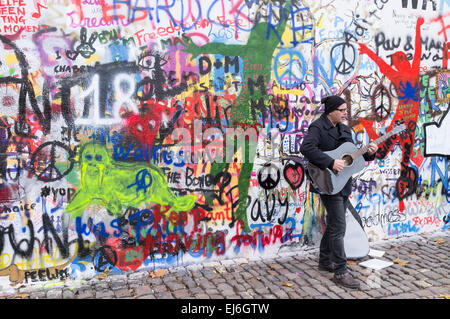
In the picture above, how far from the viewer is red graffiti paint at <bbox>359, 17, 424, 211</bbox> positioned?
19.3 ft

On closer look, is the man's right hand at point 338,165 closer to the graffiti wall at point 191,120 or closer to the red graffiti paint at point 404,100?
the graffiti wall at point 191,120

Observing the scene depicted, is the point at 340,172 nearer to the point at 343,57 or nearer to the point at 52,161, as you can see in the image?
the point at 343,57

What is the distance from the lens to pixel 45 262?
451cm

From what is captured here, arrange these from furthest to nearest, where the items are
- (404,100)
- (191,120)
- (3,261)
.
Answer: (404,100) → (191,120) → (3,261)

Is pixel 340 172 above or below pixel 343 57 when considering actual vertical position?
below

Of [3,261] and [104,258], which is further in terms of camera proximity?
[104,258]

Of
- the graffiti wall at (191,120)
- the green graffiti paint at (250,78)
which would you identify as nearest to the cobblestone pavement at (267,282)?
the graffiti wall at (191,120)

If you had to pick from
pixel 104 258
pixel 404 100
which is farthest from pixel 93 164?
pixel 404 100

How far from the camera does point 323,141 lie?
464 centimetres

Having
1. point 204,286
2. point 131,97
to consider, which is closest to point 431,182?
point 204,286

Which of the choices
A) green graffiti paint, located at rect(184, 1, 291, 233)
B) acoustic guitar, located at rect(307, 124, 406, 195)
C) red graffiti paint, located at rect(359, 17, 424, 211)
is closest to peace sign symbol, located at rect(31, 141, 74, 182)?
green graffiti paint, located at rect(184, 1, 291, 233)

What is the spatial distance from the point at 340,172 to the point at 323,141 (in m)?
0.42

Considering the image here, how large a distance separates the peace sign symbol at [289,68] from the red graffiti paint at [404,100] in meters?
1.22

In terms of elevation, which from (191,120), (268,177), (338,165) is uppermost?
(191,120)
